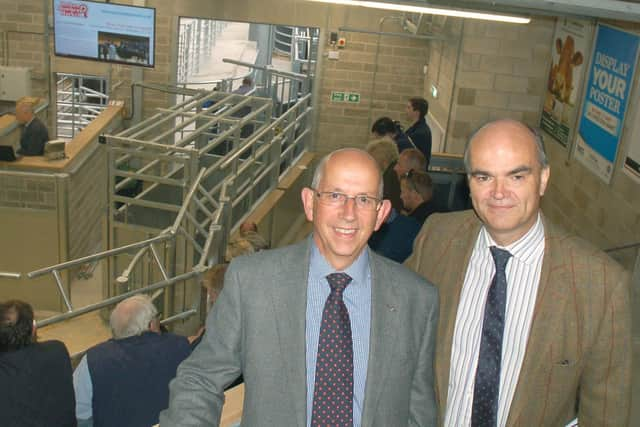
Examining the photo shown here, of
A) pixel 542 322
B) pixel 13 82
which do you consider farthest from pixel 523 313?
pixel 13 82

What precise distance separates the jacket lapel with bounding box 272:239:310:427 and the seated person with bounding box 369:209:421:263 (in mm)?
2422

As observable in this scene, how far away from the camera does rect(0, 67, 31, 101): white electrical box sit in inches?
429

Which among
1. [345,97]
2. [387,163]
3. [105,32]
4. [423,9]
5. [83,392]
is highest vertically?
[423,9]

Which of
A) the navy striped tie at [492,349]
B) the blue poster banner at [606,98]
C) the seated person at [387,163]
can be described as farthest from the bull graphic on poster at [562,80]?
the navy striped tie at [492,349]

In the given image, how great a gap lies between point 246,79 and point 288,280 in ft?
32.6

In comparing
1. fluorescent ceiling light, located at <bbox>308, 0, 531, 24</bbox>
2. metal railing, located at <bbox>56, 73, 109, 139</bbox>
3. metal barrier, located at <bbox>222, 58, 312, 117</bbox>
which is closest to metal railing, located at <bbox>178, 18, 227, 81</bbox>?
metal railing, located at <bbox>56, 73, 109, 139</bbox>

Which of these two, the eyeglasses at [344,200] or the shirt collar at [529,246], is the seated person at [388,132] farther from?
the eyeglasses at [344,200]

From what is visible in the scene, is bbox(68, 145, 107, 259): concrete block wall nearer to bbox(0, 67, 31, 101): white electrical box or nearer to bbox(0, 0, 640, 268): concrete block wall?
bbox(0, 0, 640, 268): concrete block wall

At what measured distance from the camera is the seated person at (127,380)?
3061 millimetres

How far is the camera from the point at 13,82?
36.1 ft

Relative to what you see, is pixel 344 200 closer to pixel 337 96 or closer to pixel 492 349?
pixel 492 349

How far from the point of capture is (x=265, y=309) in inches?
67.1

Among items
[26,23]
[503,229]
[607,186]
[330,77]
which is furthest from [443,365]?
[26,23]

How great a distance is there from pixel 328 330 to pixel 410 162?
4099mm
